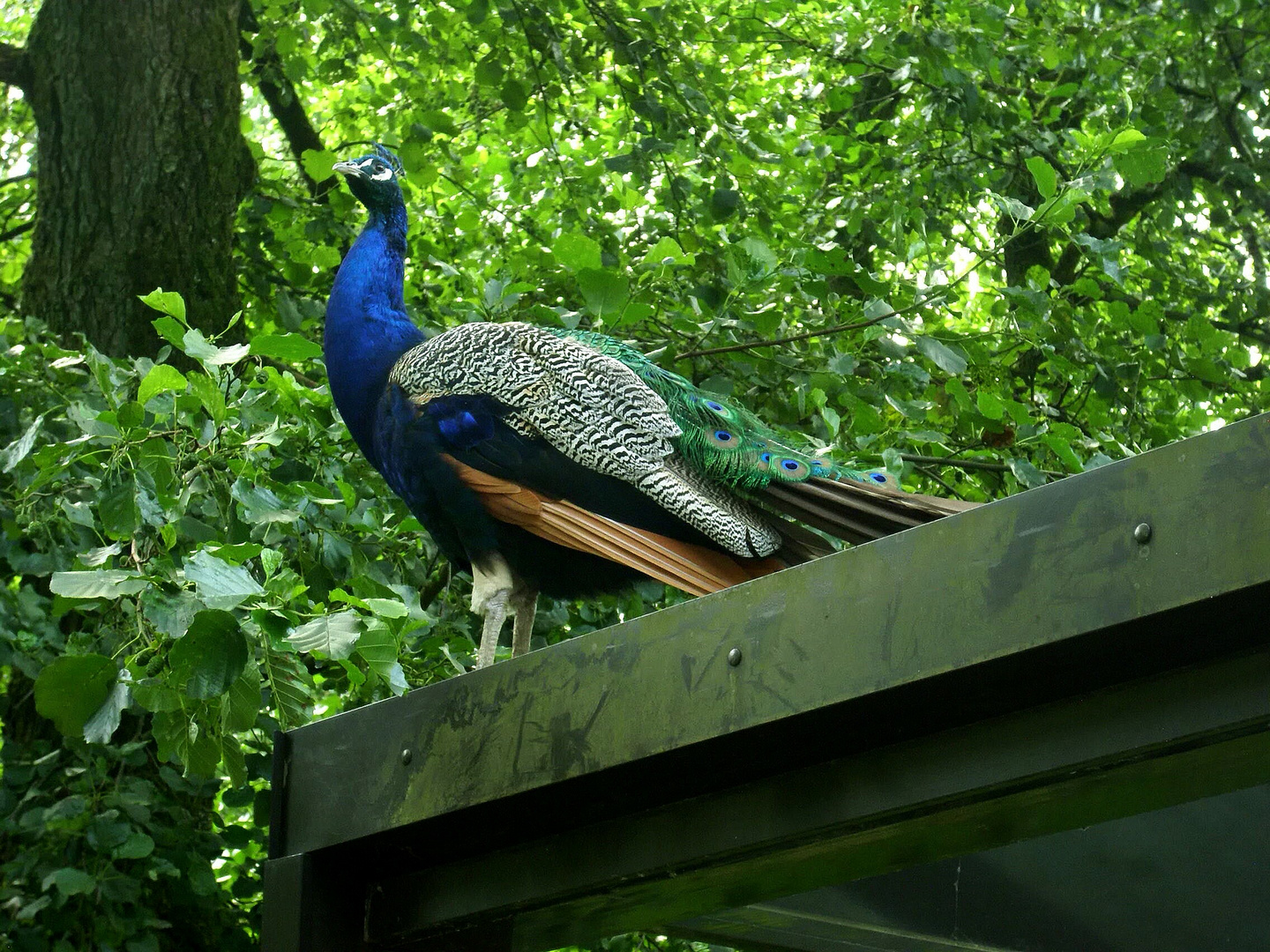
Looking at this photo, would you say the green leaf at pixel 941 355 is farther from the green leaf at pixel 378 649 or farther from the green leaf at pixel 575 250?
the green leaf at pixel 378 649

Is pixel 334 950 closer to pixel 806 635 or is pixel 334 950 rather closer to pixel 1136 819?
pixel 806 635

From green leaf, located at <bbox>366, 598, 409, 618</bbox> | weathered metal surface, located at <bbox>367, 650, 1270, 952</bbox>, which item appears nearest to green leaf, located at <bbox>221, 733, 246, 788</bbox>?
green leaf, located at <bbox>366, 598, 409, 618</bbox>

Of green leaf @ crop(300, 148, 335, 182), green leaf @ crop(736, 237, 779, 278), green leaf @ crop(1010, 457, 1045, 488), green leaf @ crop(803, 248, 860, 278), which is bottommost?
green leaf @ crop(1010, 457, 1045, 488)

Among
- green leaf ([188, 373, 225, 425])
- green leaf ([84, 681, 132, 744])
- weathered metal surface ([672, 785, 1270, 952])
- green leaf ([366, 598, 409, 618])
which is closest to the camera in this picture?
weathered metal surface ([672, 785, 1270, 952])

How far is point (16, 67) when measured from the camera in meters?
6.26

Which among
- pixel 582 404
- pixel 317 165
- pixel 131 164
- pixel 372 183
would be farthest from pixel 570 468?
pixel 131 164

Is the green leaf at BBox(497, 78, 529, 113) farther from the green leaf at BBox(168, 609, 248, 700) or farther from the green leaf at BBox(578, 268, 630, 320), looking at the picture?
the green leaf at BBox(168, 609, 248, 700)

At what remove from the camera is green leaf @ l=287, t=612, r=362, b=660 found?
2264mm

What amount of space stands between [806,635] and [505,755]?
489mm

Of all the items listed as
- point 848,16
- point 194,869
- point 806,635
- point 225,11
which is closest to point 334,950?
point 806,635

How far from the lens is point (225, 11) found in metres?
6.23

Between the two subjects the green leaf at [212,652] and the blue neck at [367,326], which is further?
the blue neck at [367,326]

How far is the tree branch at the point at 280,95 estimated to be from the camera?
21.1 ft

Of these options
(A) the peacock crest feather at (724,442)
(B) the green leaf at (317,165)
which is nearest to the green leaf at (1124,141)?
(A) the peacock crest feather at (724,442)
